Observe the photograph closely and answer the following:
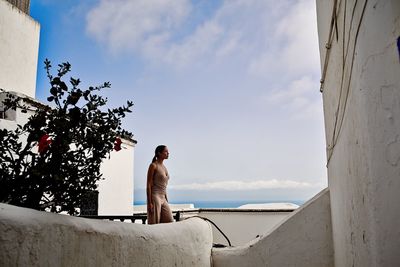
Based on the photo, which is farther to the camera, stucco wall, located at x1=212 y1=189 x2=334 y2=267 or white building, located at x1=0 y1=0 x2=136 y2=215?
white building, located at x1=0 y1=0 x2=136 y2=215

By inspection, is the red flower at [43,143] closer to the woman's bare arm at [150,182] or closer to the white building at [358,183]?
the white building at [358,183]

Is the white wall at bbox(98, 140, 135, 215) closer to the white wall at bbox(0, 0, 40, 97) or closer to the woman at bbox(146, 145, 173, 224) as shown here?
the white wall at bbox(0, 0, 40, 97)

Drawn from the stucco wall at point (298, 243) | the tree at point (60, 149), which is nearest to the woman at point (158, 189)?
the stucco wall at point (298, 243)

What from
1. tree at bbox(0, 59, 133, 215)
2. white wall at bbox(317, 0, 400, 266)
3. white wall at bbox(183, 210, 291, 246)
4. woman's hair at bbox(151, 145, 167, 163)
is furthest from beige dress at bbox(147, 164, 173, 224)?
white wall at bbox(183, 210, 291, 246)

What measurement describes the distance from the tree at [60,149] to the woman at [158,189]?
2.30m

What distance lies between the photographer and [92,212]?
722 cm

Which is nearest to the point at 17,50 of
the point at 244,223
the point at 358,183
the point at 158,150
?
the point at 158,150

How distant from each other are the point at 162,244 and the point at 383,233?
2.27m

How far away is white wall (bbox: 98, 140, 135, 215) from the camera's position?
7.77m

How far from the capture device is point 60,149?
2264 mm

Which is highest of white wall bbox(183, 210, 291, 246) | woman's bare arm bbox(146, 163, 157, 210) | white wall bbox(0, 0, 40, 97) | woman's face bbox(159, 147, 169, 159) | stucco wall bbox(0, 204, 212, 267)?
white wall bbox(0, 0, 40, 97)

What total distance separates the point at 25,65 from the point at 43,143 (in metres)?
5.68

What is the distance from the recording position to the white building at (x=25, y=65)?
673cm

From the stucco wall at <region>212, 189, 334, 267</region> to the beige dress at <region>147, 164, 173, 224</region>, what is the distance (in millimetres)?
1096
